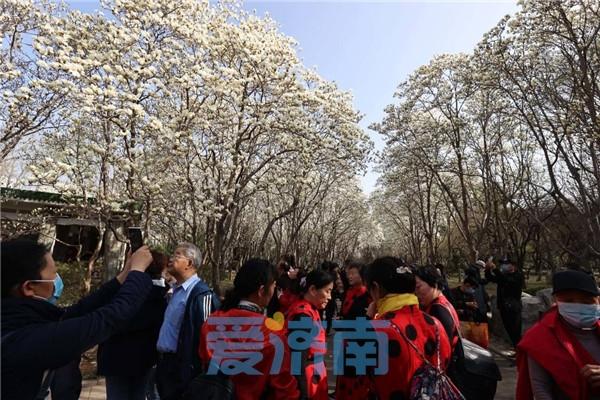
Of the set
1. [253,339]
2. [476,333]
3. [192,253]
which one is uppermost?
[192,253]

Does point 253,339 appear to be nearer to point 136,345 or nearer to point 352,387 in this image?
point 352,387

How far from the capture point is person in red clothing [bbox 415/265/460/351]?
2.93 meters

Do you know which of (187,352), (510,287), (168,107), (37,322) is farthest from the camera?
(168,107)

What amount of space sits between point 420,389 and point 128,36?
713cm

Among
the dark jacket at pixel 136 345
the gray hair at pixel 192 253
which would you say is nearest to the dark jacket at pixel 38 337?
the dark jacket at pixel 136 345

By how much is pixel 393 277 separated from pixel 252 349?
3.09ft

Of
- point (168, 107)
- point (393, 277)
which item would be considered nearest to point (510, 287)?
point (393, 277)

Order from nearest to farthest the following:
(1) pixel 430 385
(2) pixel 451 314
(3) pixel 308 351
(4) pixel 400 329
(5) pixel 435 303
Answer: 1. (1) pixel 430 385
2. (4) pixel 400 329
3. (3) pixel 308 351
4. (2) pixel 451 314
5. (5) pixel 435 303

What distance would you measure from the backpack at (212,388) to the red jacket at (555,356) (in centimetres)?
165

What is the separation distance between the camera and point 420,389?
2121mm

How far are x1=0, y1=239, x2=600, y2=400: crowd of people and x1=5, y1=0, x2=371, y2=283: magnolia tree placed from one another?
4449mm

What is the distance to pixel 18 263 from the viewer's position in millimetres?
1788

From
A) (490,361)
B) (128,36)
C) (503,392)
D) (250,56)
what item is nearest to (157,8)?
(128,36)

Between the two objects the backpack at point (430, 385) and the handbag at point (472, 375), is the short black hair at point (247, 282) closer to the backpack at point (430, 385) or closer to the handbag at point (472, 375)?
the backpack at point (430, 385)
